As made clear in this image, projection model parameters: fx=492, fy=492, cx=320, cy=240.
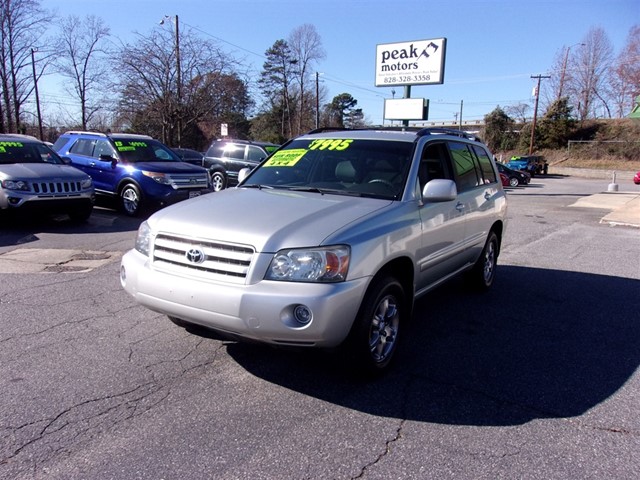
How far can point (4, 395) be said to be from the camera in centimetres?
326

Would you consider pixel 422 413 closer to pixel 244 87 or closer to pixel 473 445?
pixel 473 445

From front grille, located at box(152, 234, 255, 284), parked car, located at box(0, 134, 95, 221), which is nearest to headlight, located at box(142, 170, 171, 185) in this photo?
parked car, located at box(0, 134, 95, 221)

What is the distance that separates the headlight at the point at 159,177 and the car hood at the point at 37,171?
1.46 meters

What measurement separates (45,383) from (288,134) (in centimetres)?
5876

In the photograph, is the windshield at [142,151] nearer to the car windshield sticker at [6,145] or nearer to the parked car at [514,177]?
the car windshield sticker at [6,145]

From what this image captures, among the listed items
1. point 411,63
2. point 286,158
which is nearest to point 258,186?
point 286,158

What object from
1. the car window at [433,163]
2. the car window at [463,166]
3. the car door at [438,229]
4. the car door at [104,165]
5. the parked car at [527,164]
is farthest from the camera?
the parked car at [527,164]

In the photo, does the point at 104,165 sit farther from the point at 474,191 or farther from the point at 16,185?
the point at 474,191

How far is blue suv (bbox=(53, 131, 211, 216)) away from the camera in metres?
10.6

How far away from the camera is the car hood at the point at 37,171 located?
855 centimetres

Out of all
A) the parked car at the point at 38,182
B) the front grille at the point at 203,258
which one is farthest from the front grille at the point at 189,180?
the front grille at the point at 203,258

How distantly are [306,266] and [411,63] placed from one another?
20827 millimetres

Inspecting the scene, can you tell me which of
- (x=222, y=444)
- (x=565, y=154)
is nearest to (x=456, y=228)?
(x=222, y=444)

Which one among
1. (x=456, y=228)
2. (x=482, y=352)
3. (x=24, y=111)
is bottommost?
(x=482, y=352)
